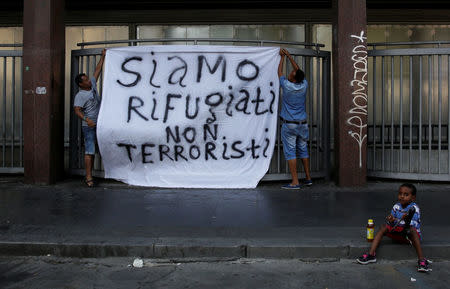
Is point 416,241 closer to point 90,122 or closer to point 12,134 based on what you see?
point 90,122

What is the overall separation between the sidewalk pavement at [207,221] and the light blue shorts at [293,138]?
602 mm

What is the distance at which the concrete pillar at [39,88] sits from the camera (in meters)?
8.77

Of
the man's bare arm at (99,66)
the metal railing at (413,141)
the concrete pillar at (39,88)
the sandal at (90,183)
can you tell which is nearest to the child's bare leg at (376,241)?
the metal railing at (413,141)

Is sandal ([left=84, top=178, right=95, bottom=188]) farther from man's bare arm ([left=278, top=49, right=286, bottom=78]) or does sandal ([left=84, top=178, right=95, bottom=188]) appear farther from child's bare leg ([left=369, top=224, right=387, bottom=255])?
child's bare leg ([left=369, top=224, right=387, bottom=255])

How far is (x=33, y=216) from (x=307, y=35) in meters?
7.78

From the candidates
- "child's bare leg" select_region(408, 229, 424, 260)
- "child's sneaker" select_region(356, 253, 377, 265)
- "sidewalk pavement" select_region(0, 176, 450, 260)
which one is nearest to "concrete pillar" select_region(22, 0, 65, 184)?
"sidewalk pavement" select_region(0, 176, 450, 260)

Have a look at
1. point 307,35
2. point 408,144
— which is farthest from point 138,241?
point 307,35

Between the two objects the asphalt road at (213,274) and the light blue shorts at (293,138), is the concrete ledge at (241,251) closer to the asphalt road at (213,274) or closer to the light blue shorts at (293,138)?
the asphalt road at (213,274)

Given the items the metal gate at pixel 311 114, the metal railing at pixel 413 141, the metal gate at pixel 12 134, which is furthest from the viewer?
the metal gate at pixel 12 134

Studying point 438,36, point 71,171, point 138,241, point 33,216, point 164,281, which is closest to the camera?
point 164,281

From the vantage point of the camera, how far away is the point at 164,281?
446 cm

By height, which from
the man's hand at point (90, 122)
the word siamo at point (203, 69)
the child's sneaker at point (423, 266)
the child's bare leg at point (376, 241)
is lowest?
the child's sneaker at point (423, 266)

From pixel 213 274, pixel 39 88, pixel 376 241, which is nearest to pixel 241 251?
pixel 213 274

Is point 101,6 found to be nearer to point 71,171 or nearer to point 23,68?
point 23,68
